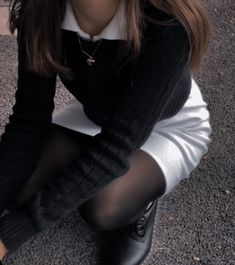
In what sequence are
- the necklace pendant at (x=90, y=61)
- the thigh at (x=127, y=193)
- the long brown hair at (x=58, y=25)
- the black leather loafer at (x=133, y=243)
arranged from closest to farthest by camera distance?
the long brown hair at (x=58, y=25)
the necklace pendant at (x=90, y=61)
the thigh at (x=127, y=193)
the black leather loafer at (x=133, y=243)

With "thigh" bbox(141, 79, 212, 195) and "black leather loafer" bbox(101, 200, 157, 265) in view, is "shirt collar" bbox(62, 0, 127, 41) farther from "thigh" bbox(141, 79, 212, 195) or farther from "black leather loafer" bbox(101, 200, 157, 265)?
"black leather loafer" bbox(101, 200, 157, 265)

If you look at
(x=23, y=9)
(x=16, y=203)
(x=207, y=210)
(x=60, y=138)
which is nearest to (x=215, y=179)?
(x=207, y=210)

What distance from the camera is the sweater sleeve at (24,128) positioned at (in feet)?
3.91

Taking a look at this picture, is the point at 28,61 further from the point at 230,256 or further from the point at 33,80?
the point at 230,256

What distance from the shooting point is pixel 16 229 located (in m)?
1.12

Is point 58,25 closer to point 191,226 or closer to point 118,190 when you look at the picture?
point 118,190

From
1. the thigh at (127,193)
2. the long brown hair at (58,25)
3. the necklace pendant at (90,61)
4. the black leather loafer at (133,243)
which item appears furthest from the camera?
the black leather loafer at (133,243)

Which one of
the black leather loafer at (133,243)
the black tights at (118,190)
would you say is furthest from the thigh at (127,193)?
the black leather loafer at (133,243)

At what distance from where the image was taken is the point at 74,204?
112 centimetres

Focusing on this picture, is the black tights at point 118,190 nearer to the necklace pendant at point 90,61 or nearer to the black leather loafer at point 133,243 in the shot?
the black leather loafer at point 133,243

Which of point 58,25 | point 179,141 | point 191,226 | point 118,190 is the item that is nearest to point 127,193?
point 118,190

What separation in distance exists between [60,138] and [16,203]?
19 cm

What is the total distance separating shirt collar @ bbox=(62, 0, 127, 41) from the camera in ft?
3.40

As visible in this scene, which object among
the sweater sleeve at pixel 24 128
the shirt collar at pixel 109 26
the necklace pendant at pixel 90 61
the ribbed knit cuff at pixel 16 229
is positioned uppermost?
the shirt collar at pixel 109 26
